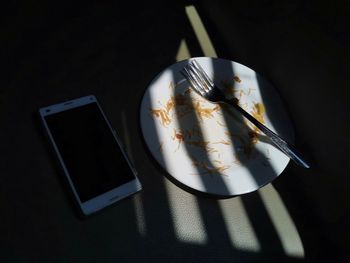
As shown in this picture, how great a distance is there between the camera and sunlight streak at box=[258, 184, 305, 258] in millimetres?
463

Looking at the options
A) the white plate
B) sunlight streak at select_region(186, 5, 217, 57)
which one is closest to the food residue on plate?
the white plate

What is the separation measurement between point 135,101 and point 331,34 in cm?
31

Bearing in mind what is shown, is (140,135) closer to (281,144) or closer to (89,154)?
(89,154)

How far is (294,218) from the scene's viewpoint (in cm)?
49

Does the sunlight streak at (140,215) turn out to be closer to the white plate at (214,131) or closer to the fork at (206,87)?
the white plate at (214,131)

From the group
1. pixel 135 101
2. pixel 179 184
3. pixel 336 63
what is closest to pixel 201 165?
pixel 179 184

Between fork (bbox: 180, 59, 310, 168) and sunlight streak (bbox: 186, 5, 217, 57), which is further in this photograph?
sunlight streak (bbox: 186, 5, 217, 57)

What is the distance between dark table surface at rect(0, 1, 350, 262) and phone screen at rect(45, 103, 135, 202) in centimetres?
3

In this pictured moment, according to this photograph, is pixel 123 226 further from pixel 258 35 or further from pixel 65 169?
pixel 258 35

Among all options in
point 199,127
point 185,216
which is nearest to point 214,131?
point 199,127

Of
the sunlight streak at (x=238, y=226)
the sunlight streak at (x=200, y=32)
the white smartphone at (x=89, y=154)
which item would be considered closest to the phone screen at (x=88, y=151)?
the white smartphone at (x=89, y=154)

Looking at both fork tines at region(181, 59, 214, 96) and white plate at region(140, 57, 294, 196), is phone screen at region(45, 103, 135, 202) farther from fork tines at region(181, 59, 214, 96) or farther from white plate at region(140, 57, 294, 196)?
fork tines at region(181, 59, 214, 96)

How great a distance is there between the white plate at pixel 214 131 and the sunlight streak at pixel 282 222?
44mm

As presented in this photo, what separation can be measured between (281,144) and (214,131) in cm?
10
